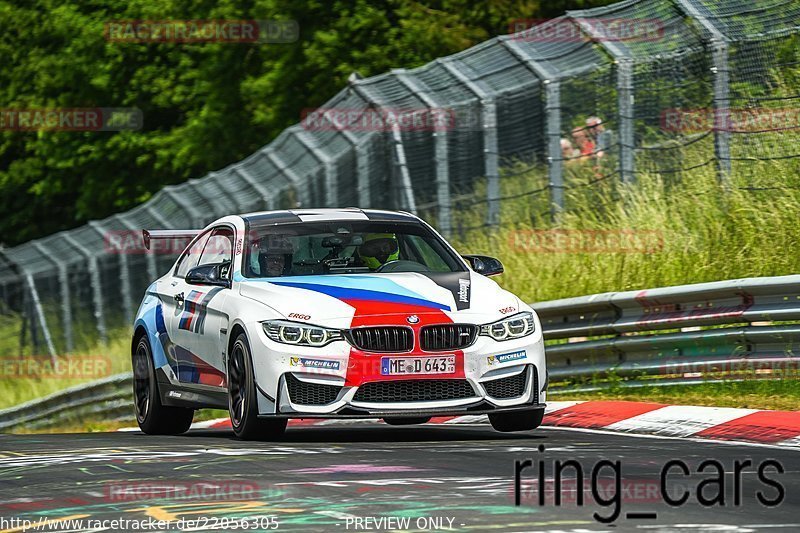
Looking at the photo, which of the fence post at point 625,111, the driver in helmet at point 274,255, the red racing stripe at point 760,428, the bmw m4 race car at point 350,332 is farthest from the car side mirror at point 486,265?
the fence post at point 625,111

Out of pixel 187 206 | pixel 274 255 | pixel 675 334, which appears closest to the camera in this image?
pixel 274 255

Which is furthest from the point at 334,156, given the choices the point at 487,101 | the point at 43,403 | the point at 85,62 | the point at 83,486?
the point at 85,62

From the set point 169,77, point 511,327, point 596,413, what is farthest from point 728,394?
point 169,77

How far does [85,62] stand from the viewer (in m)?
45.7

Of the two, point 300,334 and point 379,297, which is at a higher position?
point 379,297

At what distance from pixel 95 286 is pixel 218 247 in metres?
17.8

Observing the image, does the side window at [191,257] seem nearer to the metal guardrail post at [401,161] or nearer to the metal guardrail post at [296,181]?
the metal guardrail post at [401,161]

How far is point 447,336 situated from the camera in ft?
36.6

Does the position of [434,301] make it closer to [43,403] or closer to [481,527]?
[481,527]

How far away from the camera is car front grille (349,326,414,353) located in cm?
1105

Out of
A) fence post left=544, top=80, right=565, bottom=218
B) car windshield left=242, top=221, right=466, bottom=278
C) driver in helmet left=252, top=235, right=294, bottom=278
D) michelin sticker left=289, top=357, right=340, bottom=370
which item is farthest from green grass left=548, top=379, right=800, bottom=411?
fence post left=544, top=80, right=565, bottom=218

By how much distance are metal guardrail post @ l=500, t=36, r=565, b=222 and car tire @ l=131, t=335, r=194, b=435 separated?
560 centimetres

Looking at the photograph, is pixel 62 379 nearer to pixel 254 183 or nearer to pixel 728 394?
pixel 254 183

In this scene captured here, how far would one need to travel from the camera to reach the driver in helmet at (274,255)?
39.9ft
